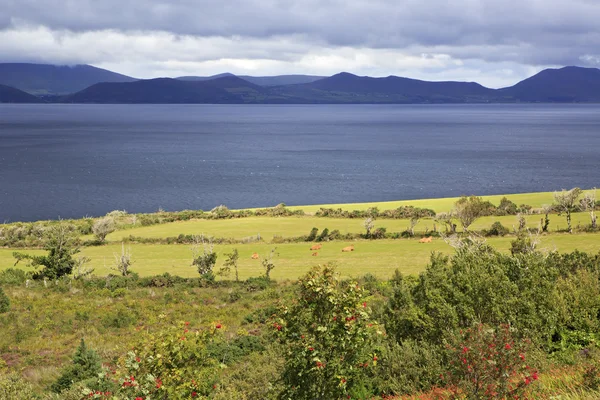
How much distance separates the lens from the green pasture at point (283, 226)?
184 ft

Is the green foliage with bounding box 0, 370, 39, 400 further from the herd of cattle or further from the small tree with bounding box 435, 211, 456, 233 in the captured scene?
the small tree with bounding box 435, 211, 456, 233

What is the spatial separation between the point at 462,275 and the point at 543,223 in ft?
123

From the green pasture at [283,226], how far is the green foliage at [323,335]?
43.2 metres

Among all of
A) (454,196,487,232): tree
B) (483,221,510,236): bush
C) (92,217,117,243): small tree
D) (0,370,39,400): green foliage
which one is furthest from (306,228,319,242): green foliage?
(0,370,39,400): green foliage

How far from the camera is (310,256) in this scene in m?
47.3

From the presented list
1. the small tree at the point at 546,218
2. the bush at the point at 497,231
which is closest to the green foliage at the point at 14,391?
the bush at the point at 497,231

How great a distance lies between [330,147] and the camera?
175 m

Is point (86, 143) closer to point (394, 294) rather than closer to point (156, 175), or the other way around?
point (156, 175)

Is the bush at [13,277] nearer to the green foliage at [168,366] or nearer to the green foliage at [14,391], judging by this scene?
the green foliage at [14,391]

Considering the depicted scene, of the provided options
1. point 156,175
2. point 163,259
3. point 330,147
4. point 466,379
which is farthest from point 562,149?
point 466,379

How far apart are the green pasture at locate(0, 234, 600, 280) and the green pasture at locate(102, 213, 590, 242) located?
4.57 metres

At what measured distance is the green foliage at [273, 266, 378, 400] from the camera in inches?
450

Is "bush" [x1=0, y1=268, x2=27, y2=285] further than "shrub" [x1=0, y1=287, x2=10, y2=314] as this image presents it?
Yes

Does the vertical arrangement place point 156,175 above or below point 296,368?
below
